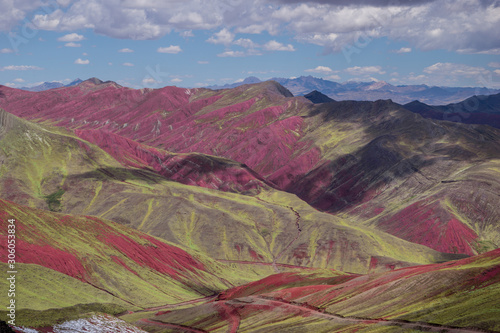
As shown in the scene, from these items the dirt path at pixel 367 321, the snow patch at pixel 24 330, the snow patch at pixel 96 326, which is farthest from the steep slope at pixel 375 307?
the snow patch at pixel 24 330

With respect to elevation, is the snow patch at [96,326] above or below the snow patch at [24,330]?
below

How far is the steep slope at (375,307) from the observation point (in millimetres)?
65938

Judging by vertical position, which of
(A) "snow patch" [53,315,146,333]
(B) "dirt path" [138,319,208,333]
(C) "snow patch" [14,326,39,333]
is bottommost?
(B) "dirt path" [138,319,208,333]

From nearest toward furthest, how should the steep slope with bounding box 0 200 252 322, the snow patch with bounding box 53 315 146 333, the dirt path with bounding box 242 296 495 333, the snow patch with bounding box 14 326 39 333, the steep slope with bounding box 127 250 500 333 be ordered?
1. the snow patch with bounding box 14 326 39 333
2. the dirt path with bounding box 242 296 495 333
3. the steep slope with bounding box 127 250 500 333
4. the snow patch with bounding box 53 315 146 333
5. the steep slope with bounding box 0 200 252 322

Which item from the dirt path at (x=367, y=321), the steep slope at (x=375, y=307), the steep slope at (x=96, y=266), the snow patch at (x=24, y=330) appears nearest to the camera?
the snow patch at (x=24, y=330)

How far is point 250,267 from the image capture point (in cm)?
18350

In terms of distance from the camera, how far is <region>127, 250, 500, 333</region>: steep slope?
216 ft

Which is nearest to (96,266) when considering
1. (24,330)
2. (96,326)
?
(96,326)

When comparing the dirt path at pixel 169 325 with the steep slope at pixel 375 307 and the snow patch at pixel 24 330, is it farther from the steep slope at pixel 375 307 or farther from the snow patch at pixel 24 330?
the snow patch at pixel 24 330

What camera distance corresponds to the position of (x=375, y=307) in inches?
3061

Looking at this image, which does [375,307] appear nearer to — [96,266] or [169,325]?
[169,325]

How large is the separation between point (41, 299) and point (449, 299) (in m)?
68.3

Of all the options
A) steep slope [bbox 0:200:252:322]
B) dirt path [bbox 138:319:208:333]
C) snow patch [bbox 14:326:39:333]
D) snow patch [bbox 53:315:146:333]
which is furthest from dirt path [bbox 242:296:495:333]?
snow patch [bbox 14:326:39:333]

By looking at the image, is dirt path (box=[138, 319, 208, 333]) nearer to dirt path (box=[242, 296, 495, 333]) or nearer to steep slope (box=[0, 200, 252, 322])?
steep slope (box=[0, 200, 252, 322])
